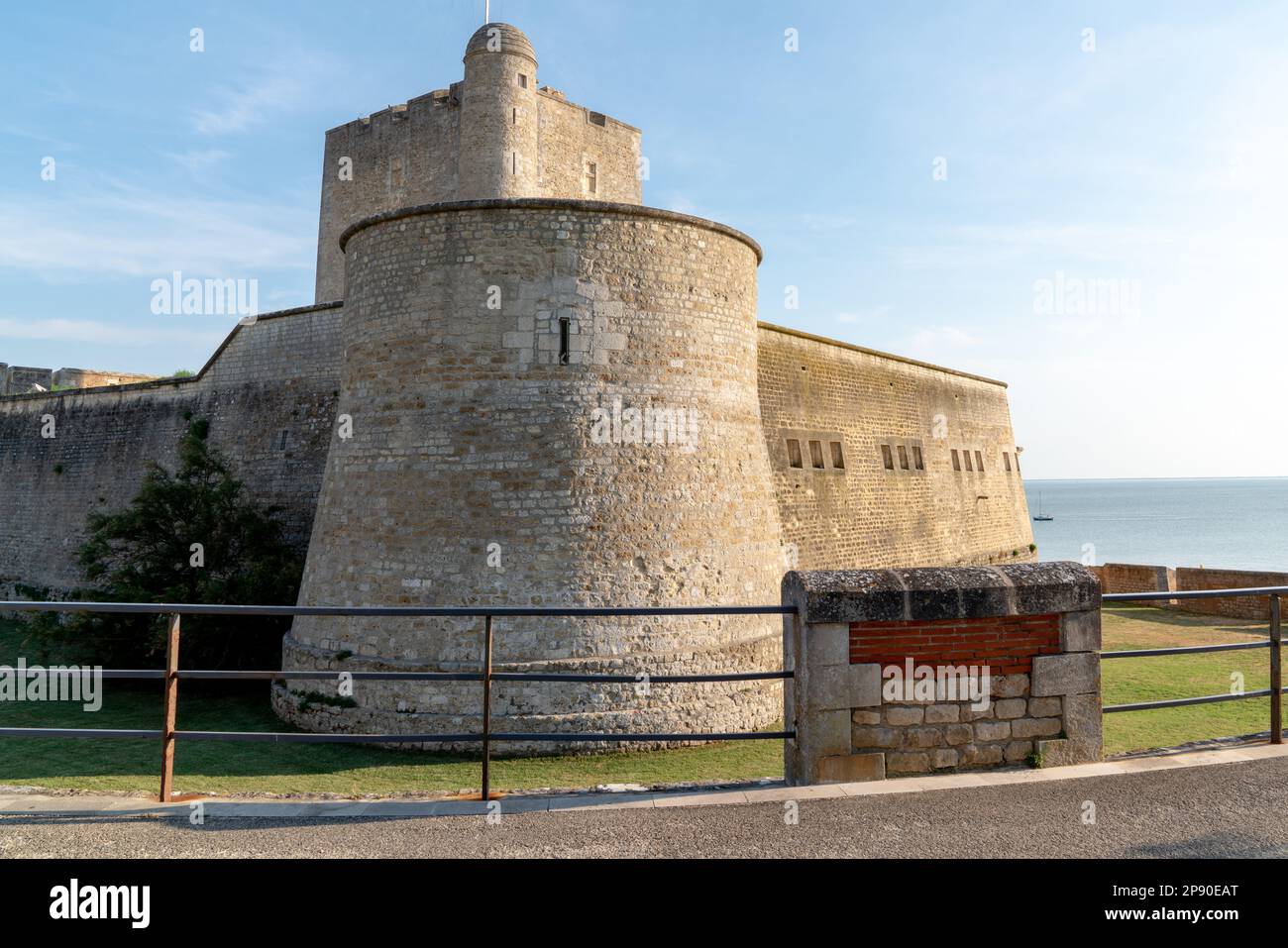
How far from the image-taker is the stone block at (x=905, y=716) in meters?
4.93

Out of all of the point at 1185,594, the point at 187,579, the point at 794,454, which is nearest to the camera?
the point at 1185,594

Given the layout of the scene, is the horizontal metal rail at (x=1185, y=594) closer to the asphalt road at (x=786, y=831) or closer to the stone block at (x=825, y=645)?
the asphalt road at (x=786, y=831)

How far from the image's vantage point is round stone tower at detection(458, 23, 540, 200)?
18719 millimetres

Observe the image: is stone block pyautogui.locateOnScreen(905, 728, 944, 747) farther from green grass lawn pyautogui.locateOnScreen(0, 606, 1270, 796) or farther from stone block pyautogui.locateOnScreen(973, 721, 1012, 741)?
green grass lawn pyautogui.locateOnScreen(0, 606, 1270, 796)

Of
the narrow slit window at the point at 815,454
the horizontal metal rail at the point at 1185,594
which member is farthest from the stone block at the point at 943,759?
the narrow slit window at the point at 815,454

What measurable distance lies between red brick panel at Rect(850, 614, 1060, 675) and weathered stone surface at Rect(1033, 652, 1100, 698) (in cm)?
6

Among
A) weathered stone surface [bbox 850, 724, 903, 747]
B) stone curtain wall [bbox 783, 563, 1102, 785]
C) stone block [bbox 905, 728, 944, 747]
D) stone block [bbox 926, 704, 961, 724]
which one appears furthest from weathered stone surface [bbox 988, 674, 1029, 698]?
weathered stone surface [bbox 850, 724, 903, 747]

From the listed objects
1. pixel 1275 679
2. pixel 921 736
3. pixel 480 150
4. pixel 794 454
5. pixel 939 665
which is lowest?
pixel 921 736

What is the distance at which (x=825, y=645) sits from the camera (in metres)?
4.88

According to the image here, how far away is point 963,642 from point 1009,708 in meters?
0.52

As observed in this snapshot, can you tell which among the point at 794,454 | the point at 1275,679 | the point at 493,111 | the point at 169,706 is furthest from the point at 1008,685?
the point at 493,111

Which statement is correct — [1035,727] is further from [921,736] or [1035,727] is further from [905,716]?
[905,716]

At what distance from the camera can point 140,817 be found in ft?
14.3

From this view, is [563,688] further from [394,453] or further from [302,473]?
[302,473]
